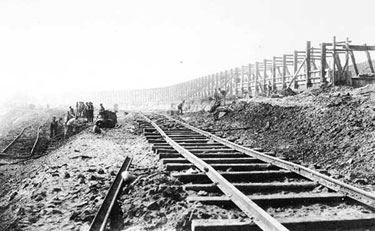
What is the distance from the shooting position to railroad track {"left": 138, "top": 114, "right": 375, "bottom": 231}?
11.3 ft

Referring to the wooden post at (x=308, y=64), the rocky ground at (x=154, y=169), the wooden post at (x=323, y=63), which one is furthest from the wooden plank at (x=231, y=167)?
the wooden post at (x=308, y=64)

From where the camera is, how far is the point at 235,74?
2755 centimetres

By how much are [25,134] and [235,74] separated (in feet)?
50.8

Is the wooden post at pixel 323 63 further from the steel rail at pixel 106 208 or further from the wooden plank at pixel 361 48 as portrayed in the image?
the steel rail at pixel 106 208

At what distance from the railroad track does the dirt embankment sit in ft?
3.07

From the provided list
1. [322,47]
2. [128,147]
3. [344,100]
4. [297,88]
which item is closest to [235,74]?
[297,88]

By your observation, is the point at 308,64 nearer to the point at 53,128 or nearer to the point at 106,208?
the point at 53,128

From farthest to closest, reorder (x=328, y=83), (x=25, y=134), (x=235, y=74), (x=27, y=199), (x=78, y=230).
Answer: (x=235, y=74) < (x=25, y=134) < (x=328, y=83) < (x=27, y=199) < (x=78, y=230)

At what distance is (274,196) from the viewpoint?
4219 millimetres

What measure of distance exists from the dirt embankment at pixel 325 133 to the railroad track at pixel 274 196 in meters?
0.94

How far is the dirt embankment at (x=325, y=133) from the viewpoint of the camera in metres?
6.54

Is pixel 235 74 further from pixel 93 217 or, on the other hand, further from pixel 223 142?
pixel 93 217

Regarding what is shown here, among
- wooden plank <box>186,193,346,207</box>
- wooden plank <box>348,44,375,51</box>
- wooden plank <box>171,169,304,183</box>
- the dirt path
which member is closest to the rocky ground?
the dirt path

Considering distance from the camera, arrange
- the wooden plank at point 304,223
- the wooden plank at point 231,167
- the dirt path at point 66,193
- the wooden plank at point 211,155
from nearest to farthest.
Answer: the wooden plank at point 304,223, the dirt path at point 66,193, the wooden plank at point 231,167, the wooden plank at point 211,155
